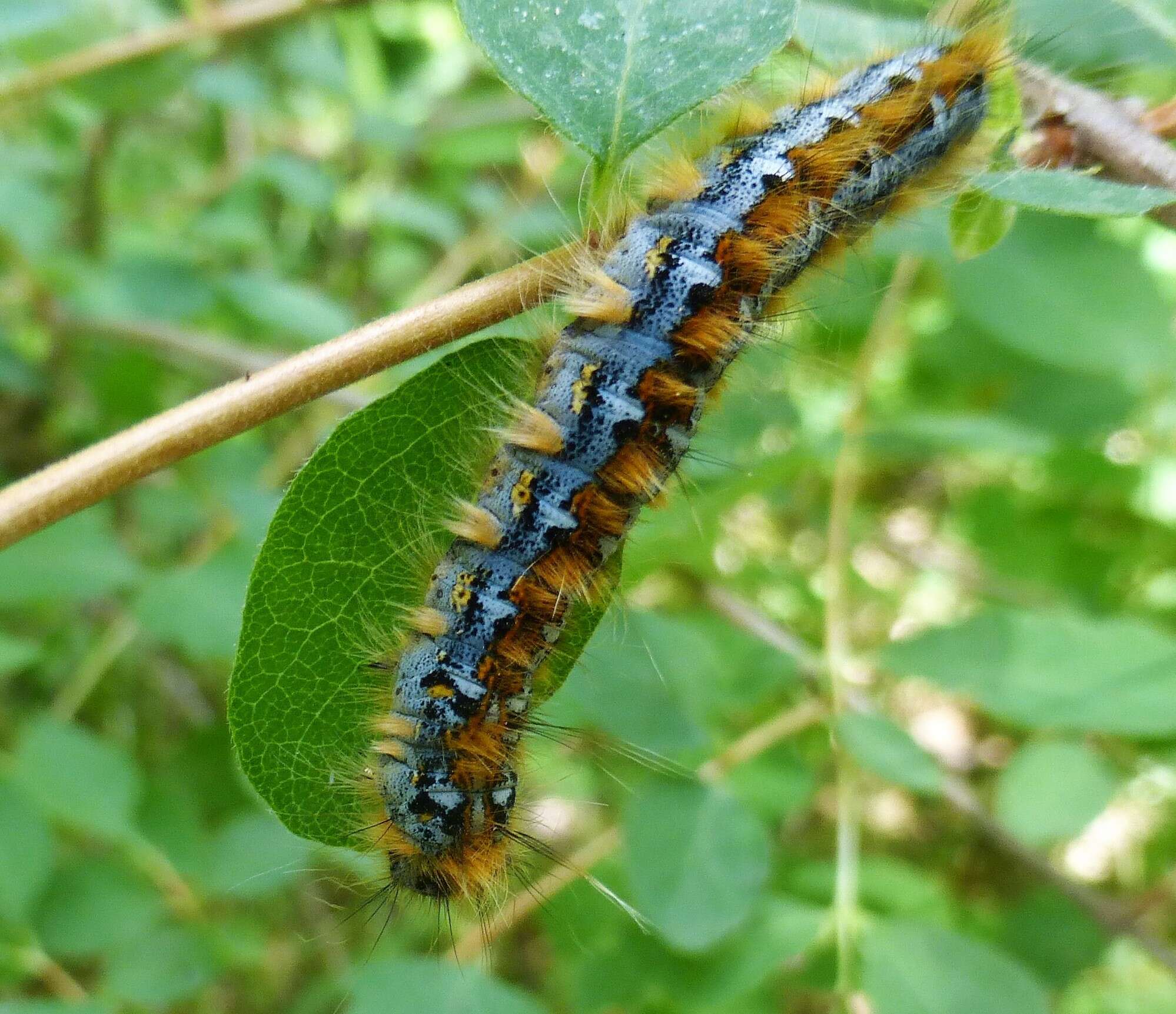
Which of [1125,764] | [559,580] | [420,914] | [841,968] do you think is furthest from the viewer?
[1125,764]

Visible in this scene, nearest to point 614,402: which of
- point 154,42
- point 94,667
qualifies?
point 154,42

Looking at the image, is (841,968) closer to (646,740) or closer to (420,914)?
(646,740)

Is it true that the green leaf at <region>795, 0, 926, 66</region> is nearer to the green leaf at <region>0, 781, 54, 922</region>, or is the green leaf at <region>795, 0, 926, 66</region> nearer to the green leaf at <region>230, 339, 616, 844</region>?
the green leaf at <region>230, 339, 616, 844</region>

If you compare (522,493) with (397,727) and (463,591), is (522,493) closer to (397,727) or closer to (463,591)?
(463,591)

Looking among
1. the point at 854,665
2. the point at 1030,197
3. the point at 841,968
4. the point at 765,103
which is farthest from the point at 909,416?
the point at 1030,197

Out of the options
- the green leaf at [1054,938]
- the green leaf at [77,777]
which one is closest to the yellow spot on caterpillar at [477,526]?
the green leaf at [77,777]

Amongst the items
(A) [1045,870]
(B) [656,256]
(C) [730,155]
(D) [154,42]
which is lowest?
(A) [1045,870]
